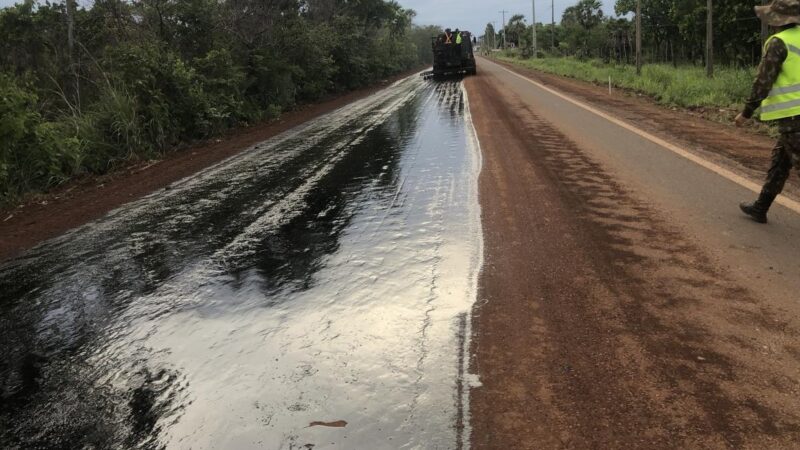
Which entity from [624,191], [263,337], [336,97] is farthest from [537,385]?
[336,97]

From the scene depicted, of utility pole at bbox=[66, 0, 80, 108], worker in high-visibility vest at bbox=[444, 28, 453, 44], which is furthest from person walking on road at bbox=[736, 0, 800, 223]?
worker in high-visibility vest at bbox=[444, 28, 453, 44]

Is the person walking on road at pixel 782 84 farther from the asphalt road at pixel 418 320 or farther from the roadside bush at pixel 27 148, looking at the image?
the roadside bush at pixel 27 148

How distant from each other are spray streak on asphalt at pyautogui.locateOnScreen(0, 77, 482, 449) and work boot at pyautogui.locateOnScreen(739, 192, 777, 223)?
2.57 meters

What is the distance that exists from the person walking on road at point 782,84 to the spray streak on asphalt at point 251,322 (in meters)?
2.80

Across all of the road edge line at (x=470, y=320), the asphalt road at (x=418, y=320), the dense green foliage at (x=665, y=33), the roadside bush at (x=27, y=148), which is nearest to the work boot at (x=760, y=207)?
the asphalt road at (x=418, y=320)

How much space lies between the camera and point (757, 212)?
551 centimetres

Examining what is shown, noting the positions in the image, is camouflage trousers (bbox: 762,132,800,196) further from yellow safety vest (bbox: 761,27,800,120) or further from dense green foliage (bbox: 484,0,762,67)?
dense green foliage (bbox: 484,0,762,67)

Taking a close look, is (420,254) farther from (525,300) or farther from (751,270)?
(751,270)

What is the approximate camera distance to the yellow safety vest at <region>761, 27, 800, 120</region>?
5031 mm

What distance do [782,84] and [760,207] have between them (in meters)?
1.12

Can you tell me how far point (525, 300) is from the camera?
414 cm

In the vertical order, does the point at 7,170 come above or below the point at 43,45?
below

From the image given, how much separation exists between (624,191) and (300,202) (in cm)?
381

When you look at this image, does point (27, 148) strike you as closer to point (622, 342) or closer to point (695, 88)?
point (622, 342)
